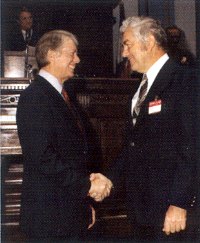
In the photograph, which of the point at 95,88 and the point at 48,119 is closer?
the point at 48,119

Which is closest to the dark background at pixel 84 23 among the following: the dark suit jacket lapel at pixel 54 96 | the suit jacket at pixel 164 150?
the dark suit jacket lapel at pixel 54 96

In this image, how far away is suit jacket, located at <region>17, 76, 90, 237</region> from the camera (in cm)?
221

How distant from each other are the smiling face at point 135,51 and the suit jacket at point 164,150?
0.44 feet

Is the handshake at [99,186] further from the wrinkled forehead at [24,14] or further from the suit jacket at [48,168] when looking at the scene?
the wrinkled forehead at [24,14]

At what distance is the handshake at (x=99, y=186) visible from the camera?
8.01ft

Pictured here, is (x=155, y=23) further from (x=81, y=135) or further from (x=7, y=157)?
(x=7, y=157)

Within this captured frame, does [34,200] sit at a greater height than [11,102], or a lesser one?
lesser

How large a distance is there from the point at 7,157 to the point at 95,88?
0.85 m

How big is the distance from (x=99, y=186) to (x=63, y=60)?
69 centimetres

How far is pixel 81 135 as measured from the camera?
2391mm

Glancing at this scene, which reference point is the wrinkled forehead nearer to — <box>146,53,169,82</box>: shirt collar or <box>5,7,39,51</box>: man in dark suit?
<box>5,7,39,51</box>: man in dark suit

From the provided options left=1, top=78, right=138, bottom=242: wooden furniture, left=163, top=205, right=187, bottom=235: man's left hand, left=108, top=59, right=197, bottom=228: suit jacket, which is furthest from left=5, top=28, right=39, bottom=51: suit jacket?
left=163, top=205, right=187, bottom=235: man's left hand

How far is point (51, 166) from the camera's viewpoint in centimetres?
220

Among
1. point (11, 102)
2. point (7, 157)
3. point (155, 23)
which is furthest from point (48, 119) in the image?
point (7, 157)
